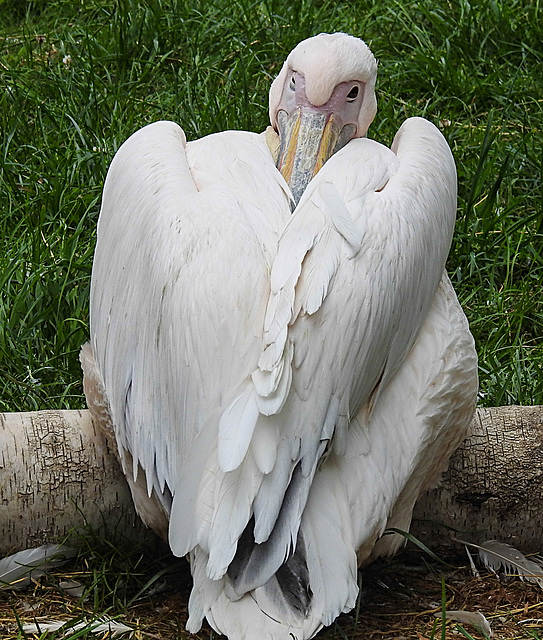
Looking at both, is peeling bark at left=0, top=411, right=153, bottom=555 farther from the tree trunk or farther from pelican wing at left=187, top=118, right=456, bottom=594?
pelican wing at left=187, top=118, right=456, bottom=594

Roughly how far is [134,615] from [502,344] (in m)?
1.65

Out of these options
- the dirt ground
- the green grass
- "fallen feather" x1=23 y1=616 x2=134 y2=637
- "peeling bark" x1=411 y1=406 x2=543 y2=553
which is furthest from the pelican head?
"fallen feather" x1=23 y1=616 x2=134 y2=637

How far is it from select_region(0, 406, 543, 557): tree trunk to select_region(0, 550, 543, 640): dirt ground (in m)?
0.11

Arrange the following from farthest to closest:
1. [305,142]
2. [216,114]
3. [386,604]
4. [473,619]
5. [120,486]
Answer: [216,114]
[305,142]
[120,486]
[386,604]
[473,619]

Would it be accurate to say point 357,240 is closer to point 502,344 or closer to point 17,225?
point 502,344

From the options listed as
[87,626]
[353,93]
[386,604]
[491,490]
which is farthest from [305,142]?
[87,626]

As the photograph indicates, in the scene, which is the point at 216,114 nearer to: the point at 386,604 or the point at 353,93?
the point at 353,93

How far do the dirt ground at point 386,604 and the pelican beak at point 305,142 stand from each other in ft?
3.38

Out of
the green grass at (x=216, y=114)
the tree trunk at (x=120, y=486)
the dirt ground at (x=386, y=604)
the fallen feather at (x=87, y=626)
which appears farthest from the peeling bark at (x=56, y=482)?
the green grass at (x=216, y=114)

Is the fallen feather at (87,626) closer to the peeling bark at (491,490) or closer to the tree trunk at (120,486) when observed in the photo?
the tree trunk at (120,486)

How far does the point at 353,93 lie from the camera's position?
3.25 m

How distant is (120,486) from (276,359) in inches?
32.2

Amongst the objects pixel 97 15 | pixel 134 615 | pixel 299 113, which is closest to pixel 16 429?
pixel 134 615

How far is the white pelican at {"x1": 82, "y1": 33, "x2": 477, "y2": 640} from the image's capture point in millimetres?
2316
